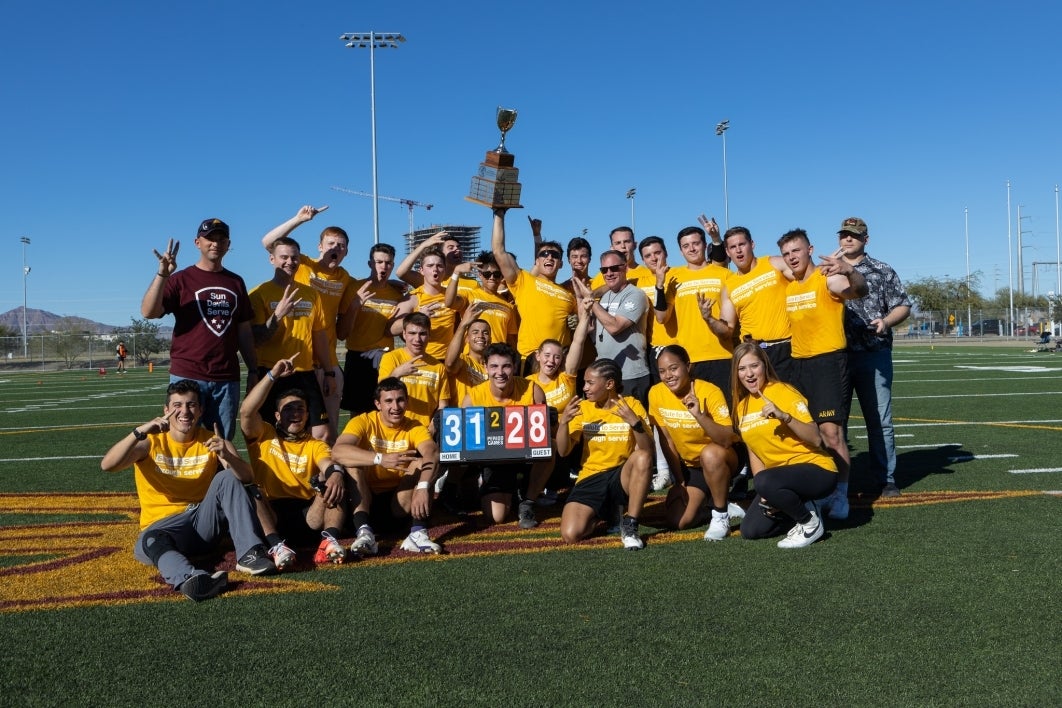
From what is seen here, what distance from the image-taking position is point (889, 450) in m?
6.55

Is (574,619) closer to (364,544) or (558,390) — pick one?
(364,544)

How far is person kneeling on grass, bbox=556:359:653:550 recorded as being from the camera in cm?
527

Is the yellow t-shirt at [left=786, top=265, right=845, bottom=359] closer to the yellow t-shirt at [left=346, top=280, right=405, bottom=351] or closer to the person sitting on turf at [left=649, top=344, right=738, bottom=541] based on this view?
the person sitting on turf at [left=649, top=344, right=738, bottom=541]

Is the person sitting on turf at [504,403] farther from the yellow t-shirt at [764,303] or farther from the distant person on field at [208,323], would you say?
the yellow t-shirt at [764,303]

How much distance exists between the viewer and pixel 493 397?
5.86m

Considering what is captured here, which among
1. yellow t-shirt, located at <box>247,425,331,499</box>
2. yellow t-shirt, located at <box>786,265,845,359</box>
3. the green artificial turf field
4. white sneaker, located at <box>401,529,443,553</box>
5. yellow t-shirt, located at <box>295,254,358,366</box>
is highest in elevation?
yellow t-shirt, located at <box>295,254,358,366</box>

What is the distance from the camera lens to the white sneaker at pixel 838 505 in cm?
571

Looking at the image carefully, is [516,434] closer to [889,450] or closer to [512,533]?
[512,533]

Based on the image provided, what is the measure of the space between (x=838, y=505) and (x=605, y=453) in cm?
161

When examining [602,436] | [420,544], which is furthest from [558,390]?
[420,544]

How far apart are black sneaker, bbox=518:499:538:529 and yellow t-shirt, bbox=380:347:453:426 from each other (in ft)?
2.84

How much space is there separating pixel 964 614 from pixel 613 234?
4.81 meters

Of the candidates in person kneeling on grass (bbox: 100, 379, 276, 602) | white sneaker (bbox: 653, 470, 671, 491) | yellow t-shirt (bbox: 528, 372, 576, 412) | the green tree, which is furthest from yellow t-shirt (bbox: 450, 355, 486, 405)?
the green tree

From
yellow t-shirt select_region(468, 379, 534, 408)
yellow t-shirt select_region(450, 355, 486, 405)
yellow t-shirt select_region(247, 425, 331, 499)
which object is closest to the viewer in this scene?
yellow t-shirt select_region(247, 425, 331, 499)
